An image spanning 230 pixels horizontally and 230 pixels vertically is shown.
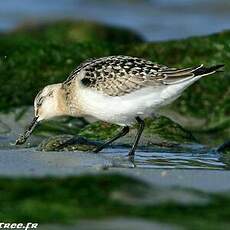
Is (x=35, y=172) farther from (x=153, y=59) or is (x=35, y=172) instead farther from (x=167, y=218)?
(x=153, y=59)

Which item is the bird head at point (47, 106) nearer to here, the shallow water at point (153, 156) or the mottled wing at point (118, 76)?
the shallow water at point (153, 156)

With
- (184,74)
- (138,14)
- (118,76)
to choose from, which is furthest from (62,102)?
(138,14)

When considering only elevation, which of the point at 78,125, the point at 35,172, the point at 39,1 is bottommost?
the point at 39,1

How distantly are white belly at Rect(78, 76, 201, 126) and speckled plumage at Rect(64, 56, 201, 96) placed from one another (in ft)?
0.14

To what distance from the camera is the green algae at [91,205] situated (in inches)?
206

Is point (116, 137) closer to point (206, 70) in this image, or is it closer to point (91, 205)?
point (206, 70)

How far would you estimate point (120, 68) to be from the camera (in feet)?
25.5

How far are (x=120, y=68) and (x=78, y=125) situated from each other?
7.94 feet

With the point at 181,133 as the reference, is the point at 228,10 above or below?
below

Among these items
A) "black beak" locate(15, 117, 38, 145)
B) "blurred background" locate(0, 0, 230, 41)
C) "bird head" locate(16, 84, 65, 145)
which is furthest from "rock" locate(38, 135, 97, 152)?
"blurred background" locate(0, 0, 230, 41)

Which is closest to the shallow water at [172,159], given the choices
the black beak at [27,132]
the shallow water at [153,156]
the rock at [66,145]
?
the shallow water at [153,156]

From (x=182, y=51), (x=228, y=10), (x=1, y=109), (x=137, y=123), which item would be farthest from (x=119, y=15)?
(x=137, y=123)

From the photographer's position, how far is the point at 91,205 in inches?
214

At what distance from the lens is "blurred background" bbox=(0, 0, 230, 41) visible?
696 inches
